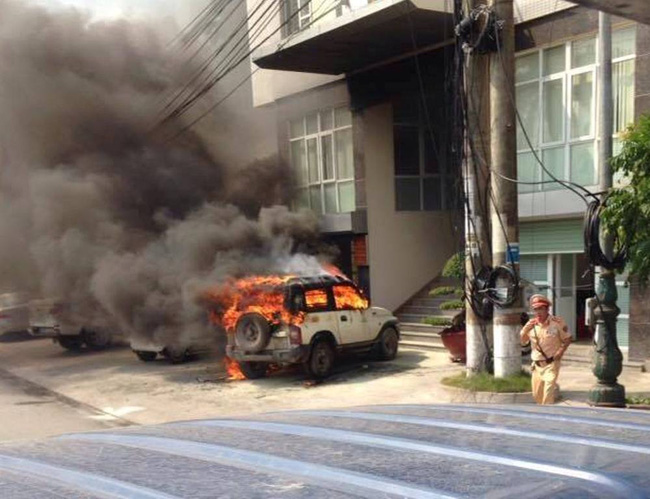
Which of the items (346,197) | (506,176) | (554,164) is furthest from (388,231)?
(506,176)

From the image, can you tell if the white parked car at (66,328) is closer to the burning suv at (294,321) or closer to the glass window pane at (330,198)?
the burning suv at (294,321)

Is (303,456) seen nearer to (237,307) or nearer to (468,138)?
(468,138)

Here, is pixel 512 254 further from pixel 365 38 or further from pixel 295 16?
pixel 295 16

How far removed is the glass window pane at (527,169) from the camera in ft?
40.7

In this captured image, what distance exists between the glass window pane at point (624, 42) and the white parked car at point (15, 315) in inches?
633

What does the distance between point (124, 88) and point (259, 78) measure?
399 centimetres

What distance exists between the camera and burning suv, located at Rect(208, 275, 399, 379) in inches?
411

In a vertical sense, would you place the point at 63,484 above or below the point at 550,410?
above

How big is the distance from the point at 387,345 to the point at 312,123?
26.2 feet

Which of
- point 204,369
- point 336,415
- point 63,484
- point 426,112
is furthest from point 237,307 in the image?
point 63,484

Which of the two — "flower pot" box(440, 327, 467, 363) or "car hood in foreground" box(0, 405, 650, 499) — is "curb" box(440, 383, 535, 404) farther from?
"car hood in foreground" box(0, 405, 650, 499)

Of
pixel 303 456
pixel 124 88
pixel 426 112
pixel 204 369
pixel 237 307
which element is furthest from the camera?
pixel 124 88

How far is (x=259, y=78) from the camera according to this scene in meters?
19.7

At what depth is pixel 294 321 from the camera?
34.2ft
